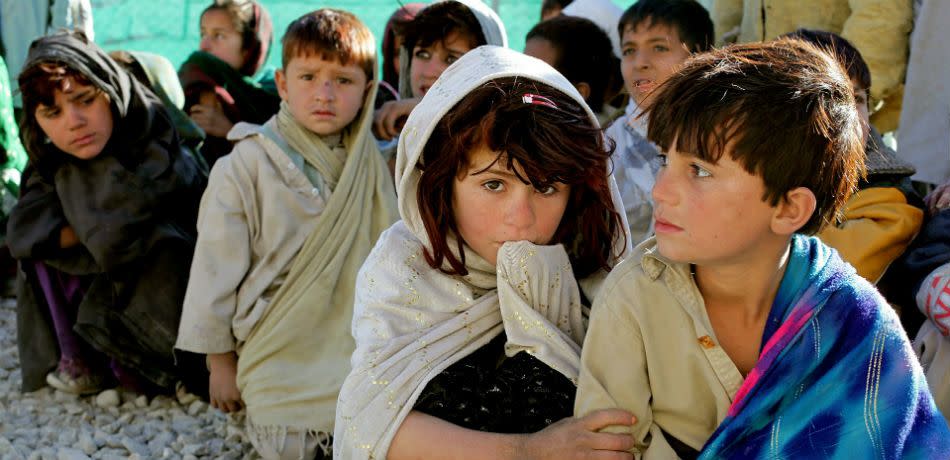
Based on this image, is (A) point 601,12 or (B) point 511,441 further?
(A) point 601,12

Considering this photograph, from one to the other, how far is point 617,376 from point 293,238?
5.60 feet

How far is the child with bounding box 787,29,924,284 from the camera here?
9.64 ft

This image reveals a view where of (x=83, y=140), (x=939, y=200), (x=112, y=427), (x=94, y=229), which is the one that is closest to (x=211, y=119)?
(x=83, y=140)

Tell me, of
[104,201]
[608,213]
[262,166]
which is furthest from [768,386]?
[104,201]

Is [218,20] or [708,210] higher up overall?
[708,210]

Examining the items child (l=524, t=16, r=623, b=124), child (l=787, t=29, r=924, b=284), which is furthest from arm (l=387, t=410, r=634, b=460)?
child (l=524, t=16, r=623, b=124)

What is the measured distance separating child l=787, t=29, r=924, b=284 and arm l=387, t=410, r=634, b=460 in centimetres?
126

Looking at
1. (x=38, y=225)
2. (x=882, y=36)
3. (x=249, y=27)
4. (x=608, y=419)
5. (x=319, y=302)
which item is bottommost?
(x=319, y=302)

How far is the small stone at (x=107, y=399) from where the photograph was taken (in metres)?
3.74

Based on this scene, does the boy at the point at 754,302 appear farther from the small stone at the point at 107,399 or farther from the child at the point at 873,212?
the small stone at the point at 107,399

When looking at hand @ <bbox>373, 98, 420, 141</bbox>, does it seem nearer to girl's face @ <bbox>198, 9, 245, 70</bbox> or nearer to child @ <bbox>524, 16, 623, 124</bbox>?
child @ <bbox>524, 16, 623, 124</bbox>

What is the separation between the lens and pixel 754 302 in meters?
2.10

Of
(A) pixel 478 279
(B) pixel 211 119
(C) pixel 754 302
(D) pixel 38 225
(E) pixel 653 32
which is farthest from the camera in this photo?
(B) pixel 211 119

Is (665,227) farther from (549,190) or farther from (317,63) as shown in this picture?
(317,63)
